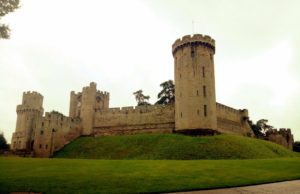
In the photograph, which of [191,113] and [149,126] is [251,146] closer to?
[191,113]

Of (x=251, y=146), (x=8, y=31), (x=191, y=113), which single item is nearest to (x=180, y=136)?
(x=191, y=113)

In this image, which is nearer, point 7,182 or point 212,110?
point 7,182

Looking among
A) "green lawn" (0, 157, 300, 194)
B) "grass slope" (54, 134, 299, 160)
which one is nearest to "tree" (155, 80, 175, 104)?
"grass slope" (54, 134, 299, 160)

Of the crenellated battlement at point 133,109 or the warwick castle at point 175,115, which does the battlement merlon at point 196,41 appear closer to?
the warwick castle at point 175,115

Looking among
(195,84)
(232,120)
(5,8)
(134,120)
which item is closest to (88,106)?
(134,120)

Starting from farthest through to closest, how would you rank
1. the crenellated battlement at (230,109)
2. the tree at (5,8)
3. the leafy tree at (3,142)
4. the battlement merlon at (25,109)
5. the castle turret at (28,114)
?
1. the leafy tree at (3,142)
2. the battlement merlon at (25,109)
3. the castle turret at (28,114)
4. the crenellated battlement at (230,109)
5. the tree at (5,8)

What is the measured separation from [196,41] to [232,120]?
15045 mm

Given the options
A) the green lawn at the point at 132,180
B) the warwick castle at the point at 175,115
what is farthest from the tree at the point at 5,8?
the warwick castle at the point at 175,115

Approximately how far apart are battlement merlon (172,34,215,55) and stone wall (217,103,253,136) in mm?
9908

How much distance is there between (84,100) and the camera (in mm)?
51562

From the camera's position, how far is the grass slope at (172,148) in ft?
108

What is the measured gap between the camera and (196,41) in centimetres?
4416

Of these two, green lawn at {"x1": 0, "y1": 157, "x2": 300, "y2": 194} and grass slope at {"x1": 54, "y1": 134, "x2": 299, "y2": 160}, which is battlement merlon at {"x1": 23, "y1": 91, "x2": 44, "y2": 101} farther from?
green lawn at {"x1": 0, "y1": 157, "x2": 300, "y2": 194}

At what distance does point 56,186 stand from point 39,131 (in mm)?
36956
